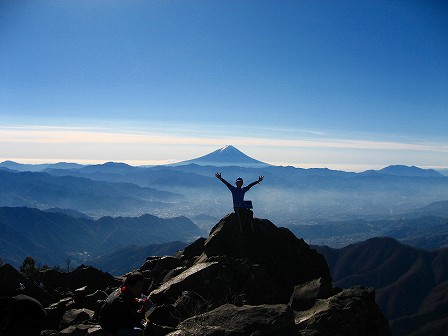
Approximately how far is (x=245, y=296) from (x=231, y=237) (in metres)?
5.26

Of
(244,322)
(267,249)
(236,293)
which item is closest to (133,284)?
(244,322)

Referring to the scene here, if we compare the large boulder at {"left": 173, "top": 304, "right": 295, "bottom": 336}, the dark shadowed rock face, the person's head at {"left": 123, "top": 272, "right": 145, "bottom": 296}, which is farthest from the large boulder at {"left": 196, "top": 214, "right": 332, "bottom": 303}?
the person's head at {"left": 123, "top": 272, "right": 145, "bottom": 296}

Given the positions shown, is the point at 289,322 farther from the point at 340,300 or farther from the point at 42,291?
the point at 42,291

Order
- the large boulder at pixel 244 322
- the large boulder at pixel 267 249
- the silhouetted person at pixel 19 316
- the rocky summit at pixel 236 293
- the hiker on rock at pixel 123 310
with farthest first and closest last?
1. the large boulder at pixel 267 249
2. the rocky summit at pixel 236 293
3. the large boulder at pixel 244 322
4. the hiker on rock at pixel 123 310
5. the silhouetted person at pixel 19 316

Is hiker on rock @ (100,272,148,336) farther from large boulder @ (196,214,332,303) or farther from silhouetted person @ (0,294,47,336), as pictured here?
large boulder @ (196,214,332,303)

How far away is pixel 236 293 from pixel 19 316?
8.72 m

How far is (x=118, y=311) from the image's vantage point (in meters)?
9.31

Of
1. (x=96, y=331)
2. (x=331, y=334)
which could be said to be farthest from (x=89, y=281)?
(x=331, y=334)

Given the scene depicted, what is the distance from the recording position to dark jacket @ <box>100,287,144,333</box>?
931cm

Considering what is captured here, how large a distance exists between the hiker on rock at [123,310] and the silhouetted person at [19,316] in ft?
5.42

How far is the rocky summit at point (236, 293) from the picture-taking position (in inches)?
464

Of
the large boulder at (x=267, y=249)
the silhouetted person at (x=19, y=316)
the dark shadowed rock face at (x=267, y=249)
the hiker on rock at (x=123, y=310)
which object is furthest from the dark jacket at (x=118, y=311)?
the dark shadowed rock face at (x=267, y=249)

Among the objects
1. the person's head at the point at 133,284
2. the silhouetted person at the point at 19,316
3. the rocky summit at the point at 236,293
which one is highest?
the person's head at the point at 133,284

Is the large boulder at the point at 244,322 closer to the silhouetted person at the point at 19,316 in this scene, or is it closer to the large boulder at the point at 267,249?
the silhouetted person at the point at 19,316
